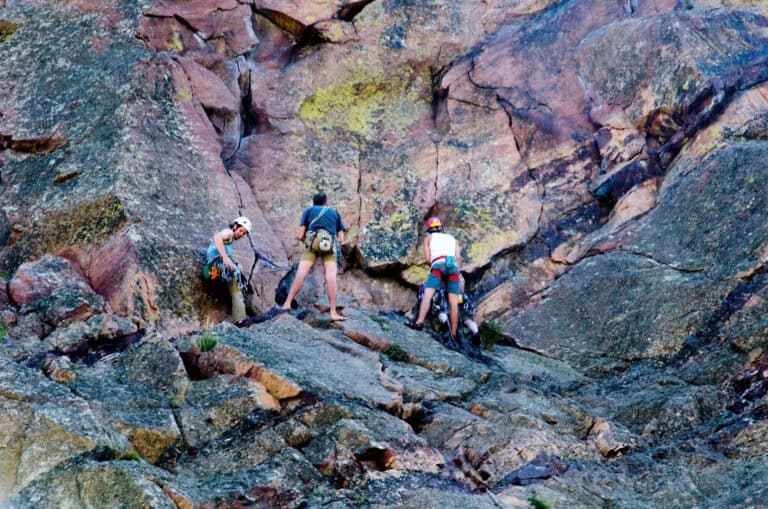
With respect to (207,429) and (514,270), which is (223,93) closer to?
(514,270)

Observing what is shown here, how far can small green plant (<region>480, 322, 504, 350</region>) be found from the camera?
21281 mm

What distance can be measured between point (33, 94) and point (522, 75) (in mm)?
10971

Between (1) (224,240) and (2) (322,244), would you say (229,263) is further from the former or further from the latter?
(2) (322,244)

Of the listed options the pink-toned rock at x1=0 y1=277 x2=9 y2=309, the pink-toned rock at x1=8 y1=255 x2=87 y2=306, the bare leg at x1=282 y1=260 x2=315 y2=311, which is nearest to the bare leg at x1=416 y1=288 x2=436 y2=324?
the bare leg at x1=282 y1=260 x2=315 y2=311

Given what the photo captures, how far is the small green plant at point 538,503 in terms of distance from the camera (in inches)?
545

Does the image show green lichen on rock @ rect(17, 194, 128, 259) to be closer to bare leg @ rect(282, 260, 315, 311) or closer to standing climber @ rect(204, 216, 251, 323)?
standing climber @ rect(204, 216, 251, 323)

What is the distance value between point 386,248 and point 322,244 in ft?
15.0

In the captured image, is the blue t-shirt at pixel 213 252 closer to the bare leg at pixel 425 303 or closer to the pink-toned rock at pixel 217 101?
the bare leg at pixel 425 303

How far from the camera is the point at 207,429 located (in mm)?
14500

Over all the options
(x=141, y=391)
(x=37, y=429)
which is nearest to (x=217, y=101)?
(x=141, y=391)

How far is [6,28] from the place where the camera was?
25453 mm

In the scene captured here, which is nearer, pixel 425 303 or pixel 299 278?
pixel 299 278

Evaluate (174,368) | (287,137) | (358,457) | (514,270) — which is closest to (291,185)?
(287,137)

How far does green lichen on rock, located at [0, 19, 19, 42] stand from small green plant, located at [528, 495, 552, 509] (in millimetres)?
17472
